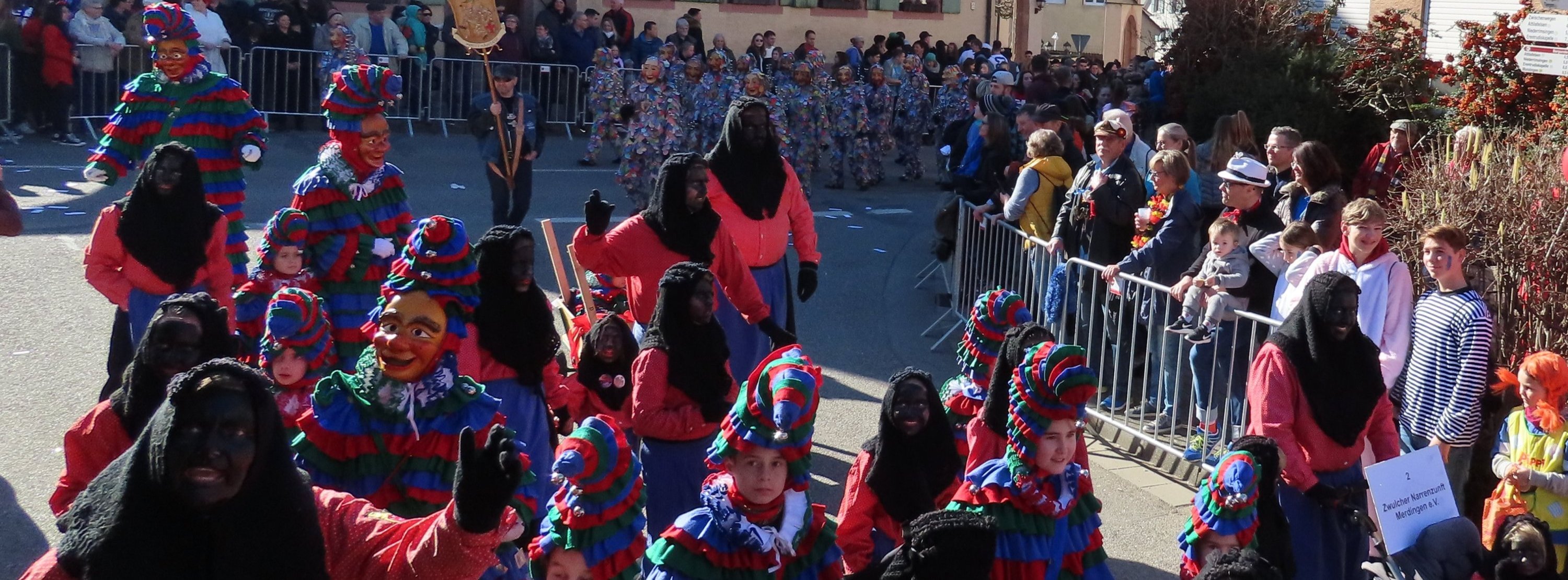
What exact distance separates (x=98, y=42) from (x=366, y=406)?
13.7m

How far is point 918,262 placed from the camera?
13.4 meters

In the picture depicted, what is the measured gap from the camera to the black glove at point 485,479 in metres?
2.80

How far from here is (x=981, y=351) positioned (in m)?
5.53

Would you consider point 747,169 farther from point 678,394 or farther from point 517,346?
point 517,346

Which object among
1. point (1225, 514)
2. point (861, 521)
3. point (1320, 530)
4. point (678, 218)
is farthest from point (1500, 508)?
point (678, 218)

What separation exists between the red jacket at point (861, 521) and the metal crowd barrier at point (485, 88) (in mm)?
14955

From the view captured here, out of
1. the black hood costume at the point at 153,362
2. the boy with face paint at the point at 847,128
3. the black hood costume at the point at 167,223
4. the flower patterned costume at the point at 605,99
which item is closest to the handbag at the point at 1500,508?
the black hood costume at the point at 153,362

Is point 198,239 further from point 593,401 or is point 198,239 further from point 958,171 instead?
point 958,171

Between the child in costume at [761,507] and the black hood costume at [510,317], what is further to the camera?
the black hood costume at [510,317]

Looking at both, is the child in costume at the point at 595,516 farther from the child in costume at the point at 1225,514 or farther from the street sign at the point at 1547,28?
the street sign at the point at 1547,28

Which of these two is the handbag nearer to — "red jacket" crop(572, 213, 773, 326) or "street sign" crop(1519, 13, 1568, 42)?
"red jacket" crop(572, 213, 773, 326)

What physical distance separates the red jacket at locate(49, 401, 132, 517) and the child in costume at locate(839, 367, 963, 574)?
2051 mm

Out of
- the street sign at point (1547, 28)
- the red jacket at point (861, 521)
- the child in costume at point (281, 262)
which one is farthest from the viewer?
the street sign at point (1547, 28)

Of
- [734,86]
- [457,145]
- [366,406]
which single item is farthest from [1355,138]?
[366,406]
